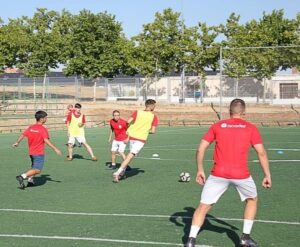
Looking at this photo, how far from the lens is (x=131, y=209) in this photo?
375 inches

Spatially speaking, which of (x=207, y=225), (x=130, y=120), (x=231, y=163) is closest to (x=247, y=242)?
(x=231, y=163)

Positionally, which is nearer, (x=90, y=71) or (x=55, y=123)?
(x=55, y=123)

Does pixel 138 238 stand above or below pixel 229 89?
below

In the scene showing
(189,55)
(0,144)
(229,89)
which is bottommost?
(0,144)

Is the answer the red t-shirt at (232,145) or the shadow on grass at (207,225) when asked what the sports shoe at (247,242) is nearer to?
the shadow on grass at (207,225)

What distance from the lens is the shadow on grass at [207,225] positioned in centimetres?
747

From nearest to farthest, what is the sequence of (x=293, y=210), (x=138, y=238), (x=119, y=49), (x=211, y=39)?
(x=138, y=238), (x=293, y=210), (x=211, y=39), (x=119, y=49)

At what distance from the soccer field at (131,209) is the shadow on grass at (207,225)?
0.01 metres

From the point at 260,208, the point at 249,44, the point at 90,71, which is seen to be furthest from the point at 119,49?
the point at 260,208

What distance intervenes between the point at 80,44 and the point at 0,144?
30.0 m

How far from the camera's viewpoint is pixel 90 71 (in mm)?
53000

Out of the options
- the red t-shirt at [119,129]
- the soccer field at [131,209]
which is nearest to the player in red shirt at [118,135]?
the red t-shirt at [119,129]

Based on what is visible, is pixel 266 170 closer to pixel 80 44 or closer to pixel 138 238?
pixel 138 238

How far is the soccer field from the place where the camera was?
7426mm
